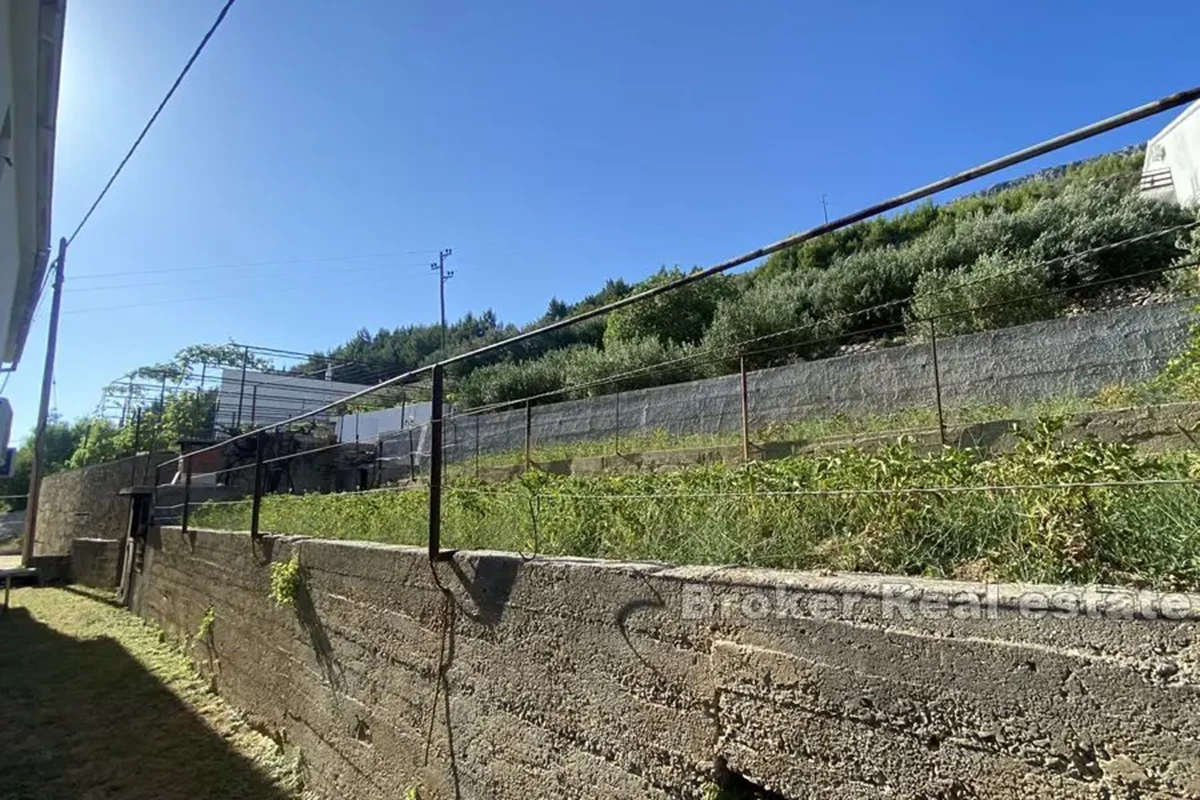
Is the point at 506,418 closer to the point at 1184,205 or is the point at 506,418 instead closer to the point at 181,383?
the point at 1184,205

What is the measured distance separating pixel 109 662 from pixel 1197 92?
319 inches

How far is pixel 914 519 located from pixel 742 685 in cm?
62

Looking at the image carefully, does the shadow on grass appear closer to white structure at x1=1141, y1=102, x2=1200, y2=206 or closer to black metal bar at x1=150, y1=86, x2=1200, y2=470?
black metal bar at x1=150, y1=86, x2=1200, y2=470

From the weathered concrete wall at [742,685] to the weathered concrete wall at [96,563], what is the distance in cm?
897

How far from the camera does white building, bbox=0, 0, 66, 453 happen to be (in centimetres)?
434

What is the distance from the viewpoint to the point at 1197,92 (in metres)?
1.03

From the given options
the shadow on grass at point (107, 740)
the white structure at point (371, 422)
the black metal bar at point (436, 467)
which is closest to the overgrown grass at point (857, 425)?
the black metal bar at point (436, 467)

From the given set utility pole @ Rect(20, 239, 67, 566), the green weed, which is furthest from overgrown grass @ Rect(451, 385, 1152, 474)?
utility pole @ Rect(20, 239, 67, 566)

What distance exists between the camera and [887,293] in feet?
35.4

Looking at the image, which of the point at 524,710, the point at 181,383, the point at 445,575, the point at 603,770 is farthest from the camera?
the point at 181,383

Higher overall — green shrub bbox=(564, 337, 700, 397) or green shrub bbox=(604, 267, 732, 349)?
green shrub bbox=(604, 267, 732, 349)

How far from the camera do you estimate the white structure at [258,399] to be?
18375 mm

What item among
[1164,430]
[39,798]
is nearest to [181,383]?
[39,798]

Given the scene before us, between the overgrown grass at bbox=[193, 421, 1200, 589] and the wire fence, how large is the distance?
10 mm
